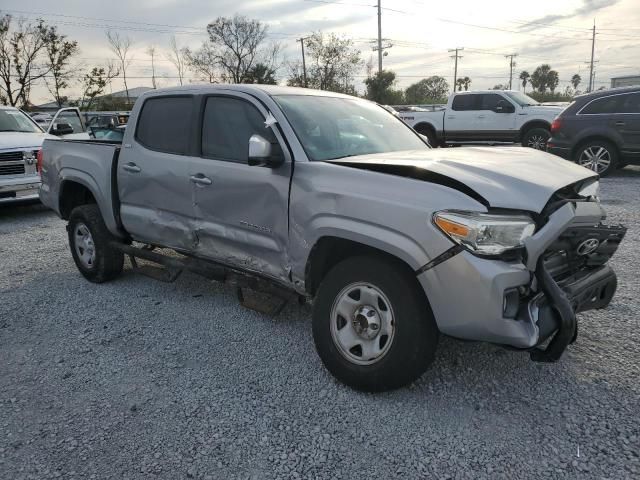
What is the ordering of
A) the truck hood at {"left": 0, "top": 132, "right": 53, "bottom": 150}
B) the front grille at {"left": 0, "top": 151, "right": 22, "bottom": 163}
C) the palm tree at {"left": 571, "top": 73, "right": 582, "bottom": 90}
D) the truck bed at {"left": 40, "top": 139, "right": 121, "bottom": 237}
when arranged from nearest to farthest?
the truck bed at {"left": 40, "top": 139, "right": 121, "bottom": 237} → the front grille at {"left": 0, "top": 151, "right": 22, "bottom": 163} → the truck hood at {"left": 0, "top": 132, "right": 53, "bottom": 150} → the palm tree at {"left": 571, "top": 73, "right": 582, "bottom": 90}

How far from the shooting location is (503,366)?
3352mm

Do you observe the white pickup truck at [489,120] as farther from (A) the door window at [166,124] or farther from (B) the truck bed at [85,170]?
(A) the door window at [166,124]

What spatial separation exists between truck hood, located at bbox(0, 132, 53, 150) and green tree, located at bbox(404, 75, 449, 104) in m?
53.0

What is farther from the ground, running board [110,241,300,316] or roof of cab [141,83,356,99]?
roof of cab [141,83,356,99]

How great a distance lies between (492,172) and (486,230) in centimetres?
46

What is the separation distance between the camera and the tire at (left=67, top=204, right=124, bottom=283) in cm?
507

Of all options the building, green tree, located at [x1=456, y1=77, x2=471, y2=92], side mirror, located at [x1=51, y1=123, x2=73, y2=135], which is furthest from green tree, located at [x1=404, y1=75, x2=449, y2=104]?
side mirror, located at [x1=51, y1=123, x2=73, y2=135]

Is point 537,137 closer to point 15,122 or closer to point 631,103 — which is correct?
point 631,103

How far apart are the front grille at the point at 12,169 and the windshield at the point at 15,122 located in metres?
1.49

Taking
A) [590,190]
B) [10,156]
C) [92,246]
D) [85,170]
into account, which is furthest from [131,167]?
[10,156]

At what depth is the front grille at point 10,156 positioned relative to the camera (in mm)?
8570

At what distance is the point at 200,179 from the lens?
3.93 metres

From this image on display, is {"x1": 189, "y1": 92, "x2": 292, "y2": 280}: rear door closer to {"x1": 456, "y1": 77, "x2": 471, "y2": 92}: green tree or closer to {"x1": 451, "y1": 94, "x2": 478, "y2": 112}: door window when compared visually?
{"x1": 451, "y1": 94, "x2": 478, "y2": 112}: door window

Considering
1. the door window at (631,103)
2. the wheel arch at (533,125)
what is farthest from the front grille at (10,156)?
the wheel arch at (533,125)
